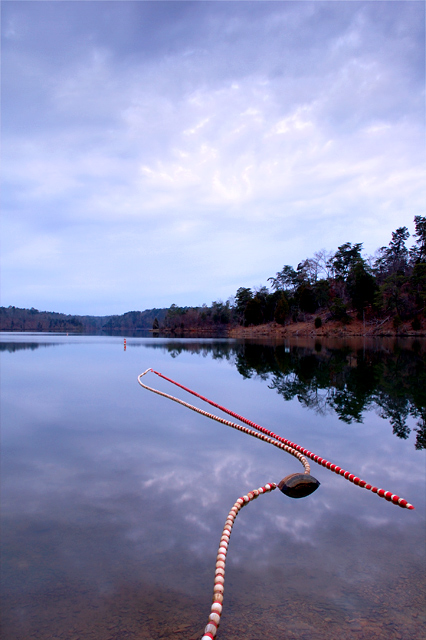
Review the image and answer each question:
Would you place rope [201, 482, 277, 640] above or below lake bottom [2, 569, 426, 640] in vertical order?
above

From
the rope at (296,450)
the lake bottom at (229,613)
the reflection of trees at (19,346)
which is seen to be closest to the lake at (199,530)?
the lake bottom at (229,613)

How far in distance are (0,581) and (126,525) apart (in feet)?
4.06

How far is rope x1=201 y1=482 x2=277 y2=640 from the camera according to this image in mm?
2585

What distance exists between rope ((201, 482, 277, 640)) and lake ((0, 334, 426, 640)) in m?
0.10

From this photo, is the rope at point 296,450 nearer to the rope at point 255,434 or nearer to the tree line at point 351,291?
the rope at point 255,434

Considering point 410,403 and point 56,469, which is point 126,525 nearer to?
point 56,469

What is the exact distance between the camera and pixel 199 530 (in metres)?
4.06

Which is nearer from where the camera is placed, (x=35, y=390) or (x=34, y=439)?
(x=34, y=439)

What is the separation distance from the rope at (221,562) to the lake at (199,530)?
10 centimetres

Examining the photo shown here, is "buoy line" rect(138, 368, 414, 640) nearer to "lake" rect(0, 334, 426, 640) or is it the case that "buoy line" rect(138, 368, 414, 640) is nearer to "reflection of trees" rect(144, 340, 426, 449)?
"lake" rect(0, 334, 426, 640)

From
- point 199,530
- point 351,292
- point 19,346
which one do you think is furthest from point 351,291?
→ point 199,530

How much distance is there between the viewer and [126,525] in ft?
13.5

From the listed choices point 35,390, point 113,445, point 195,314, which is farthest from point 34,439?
point 195,314

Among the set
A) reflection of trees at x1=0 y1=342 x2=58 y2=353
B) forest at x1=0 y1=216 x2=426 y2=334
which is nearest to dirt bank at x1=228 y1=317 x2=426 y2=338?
forest at x1=0 y1=216 x2=426 y2=334
